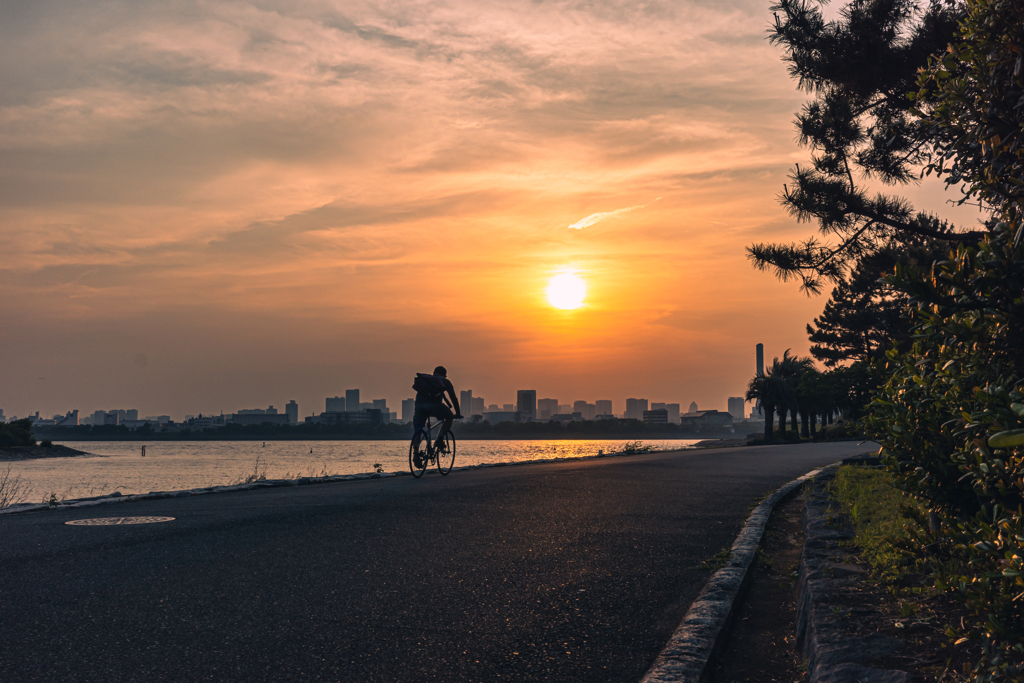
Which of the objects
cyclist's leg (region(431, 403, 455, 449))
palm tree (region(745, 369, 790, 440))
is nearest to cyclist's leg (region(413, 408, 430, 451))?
cyclist's leg (region(431, 403, 455, 449))

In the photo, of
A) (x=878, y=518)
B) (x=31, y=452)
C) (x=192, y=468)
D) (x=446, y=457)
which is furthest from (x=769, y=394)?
(x=31, y=452)

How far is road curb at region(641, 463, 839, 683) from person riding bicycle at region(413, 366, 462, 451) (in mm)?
7806

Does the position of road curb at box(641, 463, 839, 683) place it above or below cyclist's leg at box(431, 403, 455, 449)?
below

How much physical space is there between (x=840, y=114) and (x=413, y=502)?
33.1 feet

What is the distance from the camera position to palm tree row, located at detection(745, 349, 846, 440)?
67.7 meters

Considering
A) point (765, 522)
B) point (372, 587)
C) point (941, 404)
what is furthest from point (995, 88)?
point (765, 522)

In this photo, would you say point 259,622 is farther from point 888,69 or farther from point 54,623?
point 888,69

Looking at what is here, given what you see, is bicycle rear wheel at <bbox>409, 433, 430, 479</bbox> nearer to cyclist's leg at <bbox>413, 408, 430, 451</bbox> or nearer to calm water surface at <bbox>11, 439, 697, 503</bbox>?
cyclist's leg at <bbox>413, 408, 430, 451</bbox>

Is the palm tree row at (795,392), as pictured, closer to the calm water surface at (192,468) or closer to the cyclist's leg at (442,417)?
the calm water surface at (192,468)

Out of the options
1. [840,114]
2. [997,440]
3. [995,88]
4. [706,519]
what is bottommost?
[706,519]

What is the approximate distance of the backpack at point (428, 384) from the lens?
43.7 ft

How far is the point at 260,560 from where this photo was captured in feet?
Result: 18.3

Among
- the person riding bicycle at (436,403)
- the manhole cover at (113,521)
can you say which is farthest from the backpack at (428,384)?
the manhole cover at (113,521)

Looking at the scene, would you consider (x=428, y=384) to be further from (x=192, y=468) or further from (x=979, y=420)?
(x=192, y=468)
